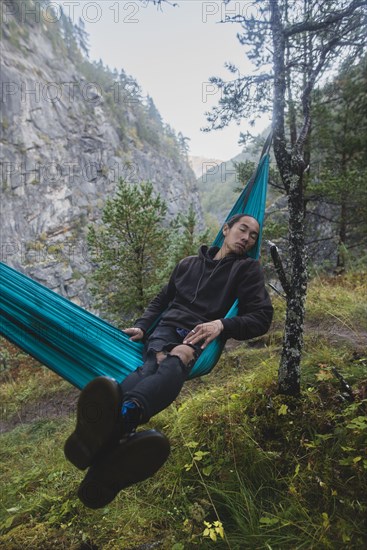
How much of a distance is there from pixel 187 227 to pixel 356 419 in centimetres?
485

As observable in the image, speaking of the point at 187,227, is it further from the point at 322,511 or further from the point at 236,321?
the point at 322,511

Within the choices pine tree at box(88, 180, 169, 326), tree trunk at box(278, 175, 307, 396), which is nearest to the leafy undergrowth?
tree trunk at box(278, 175, 307, 396)

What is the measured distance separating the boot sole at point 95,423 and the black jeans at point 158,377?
0.35ft

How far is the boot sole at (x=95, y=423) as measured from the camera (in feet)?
3.29

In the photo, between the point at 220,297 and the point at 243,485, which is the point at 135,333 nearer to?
the point at 220,297

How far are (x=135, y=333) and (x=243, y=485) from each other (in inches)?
34.0

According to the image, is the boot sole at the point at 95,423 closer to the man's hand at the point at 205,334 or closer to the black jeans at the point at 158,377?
the black jeans at the point at 158,377

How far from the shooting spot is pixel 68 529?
1.45m

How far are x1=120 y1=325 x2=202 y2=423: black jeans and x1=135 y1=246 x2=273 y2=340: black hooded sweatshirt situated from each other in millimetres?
125

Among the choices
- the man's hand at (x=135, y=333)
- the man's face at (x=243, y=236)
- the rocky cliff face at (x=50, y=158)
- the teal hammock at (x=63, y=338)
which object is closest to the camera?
the teal hammock at (x=63, y=338)

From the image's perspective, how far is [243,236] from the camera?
1851 mm

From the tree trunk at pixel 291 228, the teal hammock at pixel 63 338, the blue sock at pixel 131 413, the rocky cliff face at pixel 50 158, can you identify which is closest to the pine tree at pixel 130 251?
the teal hammock at pixel 63 338

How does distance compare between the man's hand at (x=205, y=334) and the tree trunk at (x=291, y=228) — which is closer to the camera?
the man's hand at (x=205, y=334)

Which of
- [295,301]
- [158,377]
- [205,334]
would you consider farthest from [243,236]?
[158,377]
